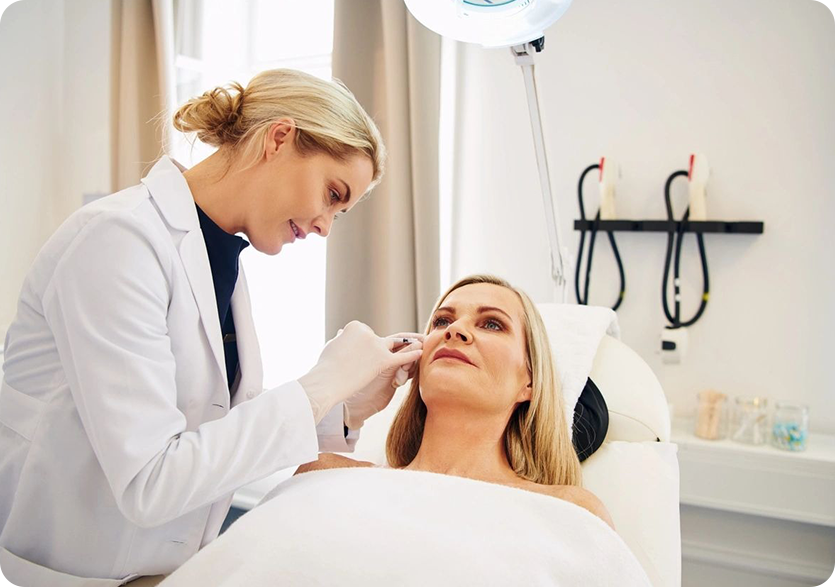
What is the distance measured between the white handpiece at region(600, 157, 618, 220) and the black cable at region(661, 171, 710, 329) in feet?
0.57

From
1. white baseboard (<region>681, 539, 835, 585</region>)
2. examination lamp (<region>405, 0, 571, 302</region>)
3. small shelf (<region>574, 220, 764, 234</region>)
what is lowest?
white baseboard (<region>681, 539, 835, 585</region>)

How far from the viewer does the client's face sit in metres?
1.36

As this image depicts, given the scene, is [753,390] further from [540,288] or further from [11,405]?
[11,405]

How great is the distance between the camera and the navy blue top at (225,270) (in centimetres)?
114

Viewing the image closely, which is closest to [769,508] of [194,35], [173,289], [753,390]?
[753,390]

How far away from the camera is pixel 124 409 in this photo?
855 millimetres

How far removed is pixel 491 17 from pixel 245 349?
2.49 ft

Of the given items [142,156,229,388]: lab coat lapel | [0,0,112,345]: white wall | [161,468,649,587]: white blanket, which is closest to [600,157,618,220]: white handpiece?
[161,468,649,587]: white blanket

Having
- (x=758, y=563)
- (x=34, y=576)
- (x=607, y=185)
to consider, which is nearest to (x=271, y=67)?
(x=607, y=185)

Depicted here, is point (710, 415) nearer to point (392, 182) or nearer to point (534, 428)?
point (534, 428)

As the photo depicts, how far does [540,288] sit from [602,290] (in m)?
0.24

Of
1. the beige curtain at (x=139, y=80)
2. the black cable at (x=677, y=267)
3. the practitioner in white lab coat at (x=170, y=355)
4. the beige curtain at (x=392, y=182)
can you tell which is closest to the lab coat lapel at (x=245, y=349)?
the practitioner in white lab coat at (x=170, y=355)

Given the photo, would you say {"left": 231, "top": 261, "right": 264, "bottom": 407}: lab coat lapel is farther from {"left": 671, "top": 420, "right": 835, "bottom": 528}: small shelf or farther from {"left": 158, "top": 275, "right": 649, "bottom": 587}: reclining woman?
{"left": 671, "top": 420, "right": 835, "bottom": 528}: small shelf

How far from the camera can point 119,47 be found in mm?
3027
